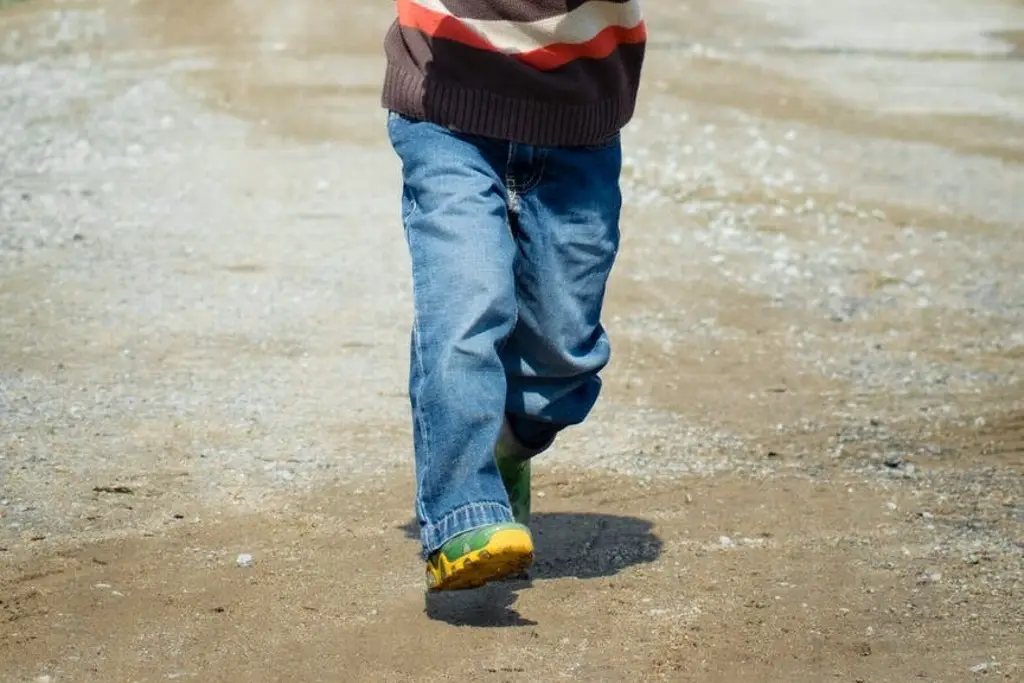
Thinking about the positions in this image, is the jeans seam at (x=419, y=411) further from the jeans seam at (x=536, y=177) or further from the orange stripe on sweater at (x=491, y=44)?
the orange stripe on sweater at (x=491, y=44)

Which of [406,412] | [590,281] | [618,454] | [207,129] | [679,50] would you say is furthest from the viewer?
[679,50]

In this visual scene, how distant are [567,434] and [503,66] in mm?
1785

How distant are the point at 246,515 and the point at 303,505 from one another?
0.54 ft

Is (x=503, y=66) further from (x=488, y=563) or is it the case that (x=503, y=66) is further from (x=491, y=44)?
(x=488, y=563)

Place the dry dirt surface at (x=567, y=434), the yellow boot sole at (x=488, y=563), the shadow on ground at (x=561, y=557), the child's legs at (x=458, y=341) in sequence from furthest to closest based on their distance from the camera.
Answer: the shadow on ground at (x=561, y=557) < the dry dirt surface at (x=567, y=434) < the child's legs at (x=458, y=341) < the yellow boot sole at (x=488, y=563)

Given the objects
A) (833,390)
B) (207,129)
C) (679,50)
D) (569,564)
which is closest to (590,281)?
(569,564)

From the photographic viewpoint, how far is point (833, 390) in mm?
5836

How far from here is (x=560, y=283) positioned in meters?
3.92

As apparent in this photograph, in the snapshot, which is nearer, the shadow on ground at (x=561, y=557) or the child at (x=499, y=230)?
the child at (x=499, y=230)

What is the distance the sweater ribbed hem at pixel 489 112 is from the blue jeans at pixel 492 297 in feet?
0.12

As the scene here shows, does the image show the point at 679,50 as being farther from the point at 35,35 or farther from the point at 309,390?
the point at 309,390

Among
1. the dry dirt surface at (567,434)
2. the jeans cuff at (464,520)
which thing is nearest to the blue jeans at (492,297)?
the jeans cuff at (464,520)

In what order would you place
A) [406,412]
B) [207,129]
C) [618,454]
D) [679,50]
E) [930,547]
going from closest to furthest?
[930,547], [618,454], [406,412], [207,129], [679,50]

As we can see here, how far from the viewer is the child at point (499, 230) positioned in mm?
3605
